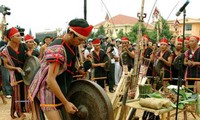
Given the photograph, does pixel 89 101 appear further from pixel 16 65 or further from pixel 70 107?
pixel 16 65

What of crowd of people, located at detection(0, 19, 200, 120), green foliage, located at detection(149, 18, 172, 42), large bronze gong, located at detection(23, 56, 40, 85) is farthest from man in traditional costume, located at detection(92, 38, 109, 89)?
green foliage, located at detection(149, 18, 172, 42)

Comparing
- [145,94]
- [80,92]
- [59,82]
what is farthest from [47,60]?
[145,94]

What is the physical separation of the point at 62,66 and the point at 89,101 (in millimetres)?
467

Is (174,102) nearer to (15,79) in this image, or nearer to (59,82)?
(59,82)

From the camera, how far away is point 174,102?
439 centimetres

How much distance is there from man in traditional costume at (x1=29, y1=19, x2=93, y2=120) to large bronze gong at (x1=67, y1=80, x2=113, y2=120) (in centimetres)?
10

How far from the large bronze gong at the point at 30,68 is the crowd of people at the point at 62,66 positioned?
0.15 meters

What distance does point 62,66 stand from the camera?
3061 mm

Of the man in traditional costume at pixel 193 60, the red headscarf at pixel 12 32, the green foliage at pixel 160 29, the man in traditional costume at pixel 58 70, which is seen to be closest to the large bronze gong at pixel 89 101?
the man in traditional costume at pixel 58 70

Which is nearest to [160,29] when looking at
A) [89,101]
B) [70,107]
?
[89,101]

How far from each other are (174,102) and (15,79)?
3.27 meters

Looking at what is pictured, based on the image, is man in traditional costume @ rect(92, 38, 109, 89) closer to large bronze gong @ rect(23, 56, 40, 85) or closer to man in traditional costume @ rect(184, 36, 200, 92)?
man in traditional costume @ rect(184, 36, 200, 92)

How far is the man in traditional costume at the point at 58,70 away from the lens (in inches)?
117

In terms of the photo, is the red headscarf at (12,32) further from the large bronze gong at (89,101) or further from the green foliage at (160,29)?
the green foliage at (160,29)
